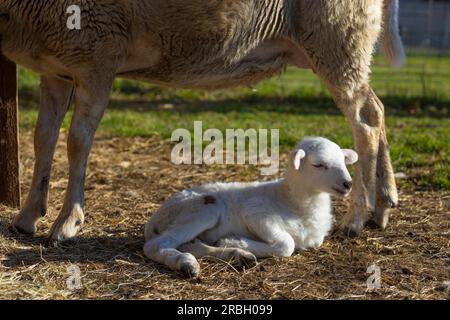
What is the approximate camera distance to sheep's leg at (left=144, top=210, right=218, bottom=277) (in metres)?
4.67

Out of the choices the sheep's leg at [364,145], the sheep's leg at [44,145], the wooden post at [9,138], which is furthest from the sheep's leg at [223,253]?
the wooden post at [9,138]

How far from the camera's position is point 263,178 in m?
7.39

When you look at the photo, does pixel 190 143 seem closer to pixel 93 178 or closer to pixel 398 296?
pixel 93 178

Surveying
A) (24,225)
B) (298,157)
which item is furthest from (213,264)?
(24,225)

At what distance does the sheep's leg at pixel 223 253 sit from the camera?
4750mm

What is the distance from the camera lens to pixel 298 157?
501cm

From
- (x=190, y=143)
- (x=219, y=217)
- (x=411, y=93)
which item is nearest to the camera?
(x=219, y=217)

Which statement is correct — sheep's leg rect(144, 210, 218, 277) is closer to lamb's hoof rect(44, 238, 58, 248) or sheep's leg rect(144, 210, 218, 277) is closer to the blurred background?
lamb's hoof rect(44, 238, 58, 248)

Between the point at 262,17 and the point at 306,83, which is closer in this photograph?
the point at 262,17

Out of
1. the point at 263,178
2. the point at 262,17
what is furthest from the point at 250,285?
the point at 263,178

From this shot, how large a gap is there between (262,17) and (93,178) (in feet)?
8.16

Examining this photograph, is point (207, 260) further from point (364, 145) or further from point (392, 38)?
point (392, 38)

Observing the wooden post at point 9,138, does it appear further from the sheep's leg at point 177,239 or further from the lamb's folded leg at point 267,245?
the lamb's folded leg at point 267,245

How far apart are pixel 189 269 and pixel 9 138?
239 cm
